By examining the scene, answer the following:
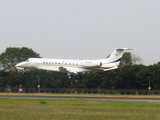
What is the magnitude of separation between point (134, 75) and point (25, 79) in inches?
1083

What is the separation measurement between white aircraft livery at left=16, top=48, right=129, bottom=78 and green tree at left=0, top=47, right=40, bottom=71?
5291 cm

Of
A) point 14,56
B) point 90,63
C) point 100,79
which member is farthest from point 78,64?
point 14,56

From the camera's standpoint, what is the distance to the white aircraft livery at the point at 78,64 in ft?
174

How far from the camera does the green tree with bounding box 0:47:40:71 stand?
110 meters

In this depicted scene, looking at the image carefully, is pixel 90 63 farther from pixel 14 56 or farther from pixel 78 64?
pixel 14 56

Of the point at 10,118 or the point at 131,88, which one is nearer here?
the point at 10,118

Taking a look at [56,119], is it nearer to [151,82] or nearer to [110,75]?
[151,82]

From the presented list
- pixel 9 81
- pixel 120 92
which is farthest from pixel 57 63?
pixel 9 81

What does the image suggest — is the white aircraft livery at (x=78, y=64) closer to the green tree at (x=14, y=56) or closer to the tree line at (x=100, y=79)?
the tree line at (x=100, y=79)

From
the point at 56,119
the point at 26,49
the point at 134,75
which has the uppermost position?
the point at 26,49

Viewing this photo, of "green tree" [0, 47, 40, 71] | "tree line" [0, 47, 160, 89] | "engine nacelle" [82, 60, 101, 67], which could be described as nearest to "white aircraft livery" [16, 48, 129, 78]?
"engine nacelle" [82, 60, 101, 67]

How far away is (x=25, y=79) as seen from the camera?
7756 cm

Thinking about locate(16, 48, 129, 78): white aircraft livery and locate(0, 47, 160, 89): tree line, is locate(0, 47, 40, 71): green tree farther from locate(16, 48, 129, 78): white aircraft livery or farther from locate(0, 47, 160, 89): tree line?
locate(16, 48, 129, 78): white aircraft livery

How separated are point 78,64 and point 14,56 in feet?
203
